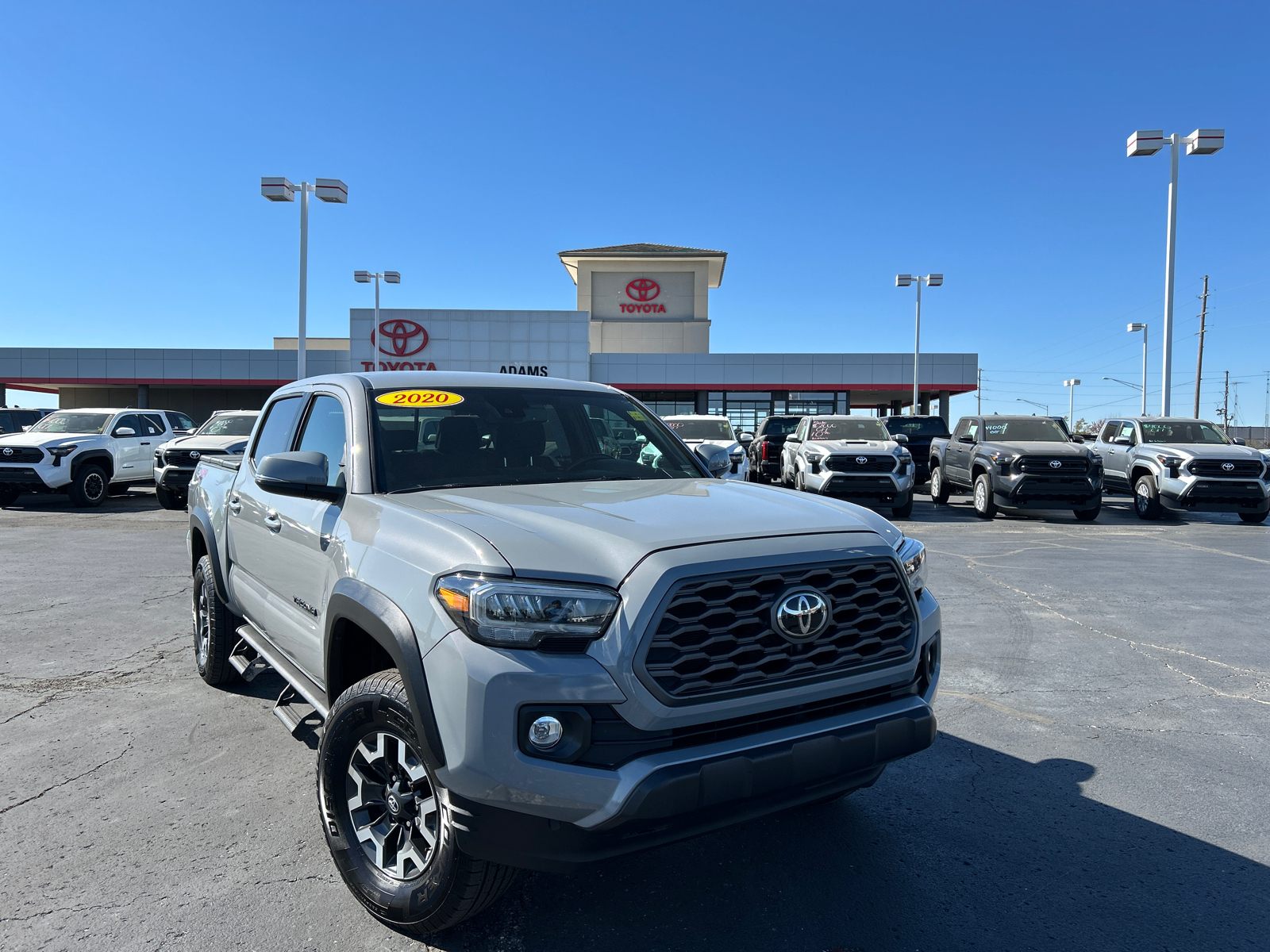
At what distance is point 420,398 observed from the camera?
367 cm

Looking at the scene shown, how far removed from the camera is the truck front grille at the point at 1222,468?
14.1 meters

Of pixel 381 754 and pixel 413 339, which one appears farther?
pixel 413 339

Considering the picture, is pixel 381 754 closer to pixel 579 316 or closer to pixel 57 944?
pixel 57 944

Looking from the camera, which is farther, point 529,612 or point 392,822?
point 392,822

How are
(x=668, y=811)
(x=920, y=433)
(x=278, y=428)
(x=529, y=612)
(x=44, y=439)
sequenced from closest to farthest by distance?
1. (x=668, y=811)
2. (x=529, y=612)
3. (x=278, y=428)
4. (x=44, y=439)
5. (x=920, y=433)

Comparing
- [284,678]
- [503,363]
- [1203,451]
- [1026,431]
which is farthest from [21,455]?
[503,363]

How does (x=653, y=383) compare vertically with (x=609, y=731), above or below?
above

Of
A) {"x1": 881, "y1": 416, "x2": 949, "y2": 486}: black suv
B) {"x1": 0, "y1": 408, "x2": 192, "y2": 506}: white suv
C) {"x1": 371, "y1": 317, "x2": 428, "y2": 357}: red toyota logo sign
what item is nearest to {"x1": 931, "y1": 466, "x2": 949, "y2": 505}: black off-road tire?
{"x1": 881, "y1": 416, "x2": 949, "y2": 486}: black suv

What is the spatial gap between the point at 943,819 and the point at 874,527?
4.54 ft

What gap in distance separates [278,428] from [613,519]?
262 cm

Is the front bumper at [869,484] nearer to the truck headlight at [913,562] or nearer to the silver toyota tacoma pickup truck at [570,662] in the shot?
the truck headlight at [913,562]

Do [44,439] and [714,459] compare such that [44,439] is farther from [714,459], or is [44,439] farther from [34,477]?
[714,459]

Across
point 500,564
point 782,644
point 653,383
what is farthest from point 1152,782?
point 653,383

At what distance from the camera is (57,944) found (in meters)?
2.57
